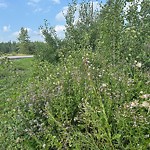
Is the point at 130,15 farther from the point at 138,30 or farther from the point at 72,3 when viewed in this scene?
the point at 72,3

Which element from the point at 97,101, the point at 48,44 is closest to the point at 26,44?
the point at 48,44

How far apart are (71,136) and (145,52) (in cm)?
286

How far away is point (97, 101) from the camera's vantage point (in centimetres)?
359

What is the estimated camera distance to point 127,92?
3.77 m

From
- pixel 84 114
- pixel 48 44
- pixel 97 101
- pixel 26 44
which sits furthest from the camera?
pixel 26 44

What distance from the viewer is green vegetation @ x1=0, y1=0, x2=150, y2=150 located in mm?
3049

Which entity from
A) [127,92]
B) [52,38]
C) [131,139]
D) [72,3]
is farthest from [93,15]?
[131,139]

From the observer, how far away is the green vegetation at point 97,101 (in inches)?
120

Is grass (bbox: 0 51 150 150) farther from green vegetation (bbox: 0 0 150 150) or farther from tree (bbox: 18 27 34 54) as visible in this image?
tree (bbox: 18 27 34 54)

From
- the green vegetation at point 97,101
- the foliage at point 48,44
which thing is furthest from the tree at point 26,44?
the green vegetation at point 97,101

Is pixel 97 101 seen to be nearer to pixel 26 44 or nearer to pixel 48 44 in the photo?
pixel 48 44

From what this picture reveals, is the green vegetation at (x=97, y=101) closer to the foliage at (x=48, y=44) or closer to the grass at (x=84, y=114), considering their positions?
the grass at (x=84, y=114)

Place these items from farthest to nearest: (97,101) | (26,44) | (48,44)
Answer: (26,44), (48,44), (97,101)

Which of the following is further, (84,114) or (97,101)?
(97,101)
